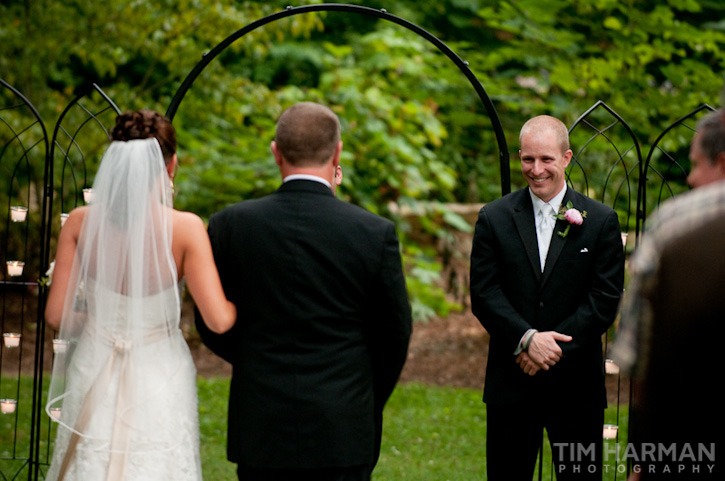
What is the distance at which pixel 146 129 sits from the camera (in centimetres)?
317

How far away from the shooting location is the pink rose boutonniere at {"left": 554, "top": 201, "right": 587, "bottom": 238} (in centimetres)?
378

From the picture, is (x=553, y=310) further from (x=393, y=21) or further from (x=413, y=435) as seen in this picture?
(x=413, y=435)

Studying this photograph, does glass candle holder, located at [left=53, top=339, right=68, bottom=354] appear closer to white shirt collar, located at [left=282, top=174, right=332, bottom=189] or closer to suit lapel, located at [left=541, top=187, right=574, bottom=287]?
white shirt collar, located at [left=282, top=174, right=332, bottom=189]

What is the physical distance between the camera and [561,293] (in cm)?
379

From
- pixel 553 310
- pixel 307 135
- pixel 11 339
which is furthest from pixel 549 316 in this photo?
pixel 11 339

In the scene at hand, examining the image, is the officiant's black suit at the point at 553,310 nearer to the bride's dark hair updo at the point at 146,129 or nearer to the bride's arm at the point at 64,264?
the bride's dark hair updo at the point at 146,129

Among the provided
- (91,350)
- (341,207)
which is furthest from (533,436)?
(91,350)

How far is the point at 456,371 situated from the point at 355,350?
664 centimetres

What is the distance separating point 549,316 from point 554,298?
88mm

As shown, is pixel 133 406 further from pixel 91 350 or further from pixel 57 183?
pixel 57 183

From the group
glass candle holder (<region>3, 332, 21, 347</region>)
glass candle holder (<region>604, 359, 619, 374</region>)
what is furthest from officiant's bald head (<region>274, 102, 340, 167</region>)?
glass candle holder (<region>3, 332, 21, 347</region>)

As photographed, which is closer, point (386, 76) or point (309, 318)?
point (309, 318)

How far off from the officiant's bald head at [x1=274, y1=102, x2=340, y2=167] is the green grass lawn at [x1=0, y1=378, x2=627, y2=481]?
10.3 feet

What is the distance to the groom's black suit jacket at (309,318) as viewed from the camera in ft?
9.20
